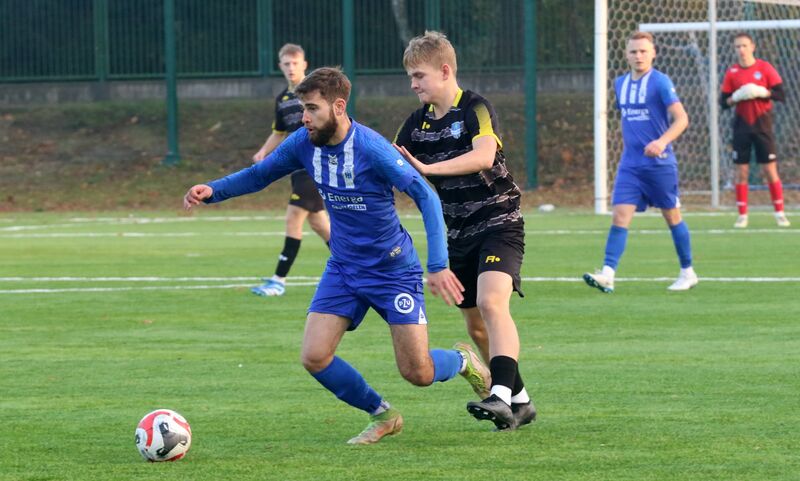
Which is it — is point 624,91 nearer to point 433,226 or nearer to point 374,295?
point 374,295

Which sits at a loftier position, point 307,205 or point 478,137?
point 478,137

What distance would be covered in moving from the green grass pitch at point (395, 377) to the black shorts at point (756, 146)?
349 centimetres

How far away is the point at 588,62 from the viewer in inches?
1125

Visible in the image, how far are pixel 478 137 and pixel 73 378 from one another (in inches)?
114

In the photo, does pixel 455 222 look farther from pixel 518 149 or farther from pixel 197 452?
pixel 518 149

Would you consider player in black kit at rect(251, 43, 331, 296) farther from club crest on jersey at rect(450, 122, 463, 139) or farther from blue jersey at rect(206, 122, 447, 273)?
blue jersey at rect(206, 122, 447, 273)

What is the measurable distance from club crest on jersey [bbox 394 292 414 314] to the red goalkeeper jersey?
13.5m


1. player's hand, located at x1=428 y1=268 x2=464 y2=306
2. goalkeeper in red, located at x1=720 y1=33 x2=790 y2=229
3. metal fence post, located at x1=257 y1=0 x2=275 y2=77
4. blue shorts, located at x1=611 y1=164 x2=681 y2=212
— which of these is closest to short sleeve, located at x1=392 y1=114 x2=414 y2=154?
player's hand, located at x1=428 y1=268 x2=464 y2=306

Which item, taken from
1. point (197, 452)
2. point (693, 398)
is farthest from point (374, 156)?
point (693, 398)

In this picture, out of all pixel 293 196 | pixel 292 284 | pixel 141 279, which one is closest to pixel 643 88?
pixel 293 196

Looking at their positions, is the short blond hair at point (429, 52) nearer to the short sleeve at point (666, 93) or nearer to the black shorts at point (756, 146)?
the short sleeve at point (666, 93)

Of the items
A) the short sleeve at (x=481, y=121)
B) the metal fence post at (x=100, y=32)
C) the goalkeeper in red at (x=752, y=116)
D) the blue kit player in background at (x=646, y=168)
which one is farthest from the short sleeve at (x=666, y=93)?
the metal fence post at (x=100, y=32)

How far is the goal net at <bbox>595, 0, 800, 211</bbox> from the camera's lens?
926 inches

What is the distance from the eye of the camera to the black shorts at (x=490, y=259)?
7109mm
